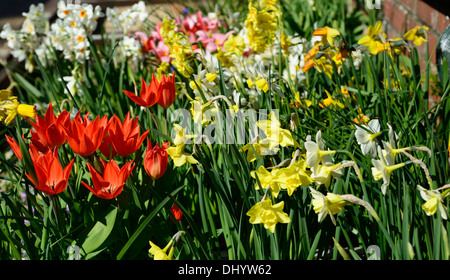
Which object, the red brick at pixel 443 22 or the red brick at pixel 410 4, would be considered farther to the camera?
the red brick at pixel 410 4

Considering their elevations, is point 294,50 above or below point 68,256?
above

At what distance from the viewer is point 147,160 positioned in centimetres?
122

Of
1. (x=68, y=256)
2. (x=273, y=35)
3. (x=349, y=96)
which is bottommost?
(x=68, y=256)

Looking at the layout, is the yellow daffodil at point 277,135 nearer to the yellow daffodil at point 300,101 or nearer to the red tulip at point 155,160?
the red tulip at point 155,160

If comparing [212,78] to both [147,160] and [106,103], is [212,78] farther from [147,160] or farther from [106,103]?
[106,103]

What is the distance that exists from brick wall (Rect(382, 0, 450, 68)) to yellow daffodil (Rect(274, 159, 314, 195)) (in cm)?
135

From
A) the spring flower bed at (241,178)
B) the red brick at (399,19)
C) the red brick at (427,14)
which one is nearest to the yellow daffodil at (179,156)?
the spring flower bed at (241,178)

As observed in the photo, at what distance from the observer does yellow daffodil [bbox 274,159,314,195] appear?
104 cm

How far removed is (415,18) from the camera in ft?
8.12

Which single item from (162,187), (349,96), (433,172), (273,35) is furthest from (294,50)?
(433,172)

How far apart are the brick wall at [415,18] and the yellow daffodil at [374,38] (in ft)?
2.13

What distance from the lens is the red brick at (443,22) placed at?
6.76ft

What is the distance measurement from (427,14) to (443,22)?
219 mm
